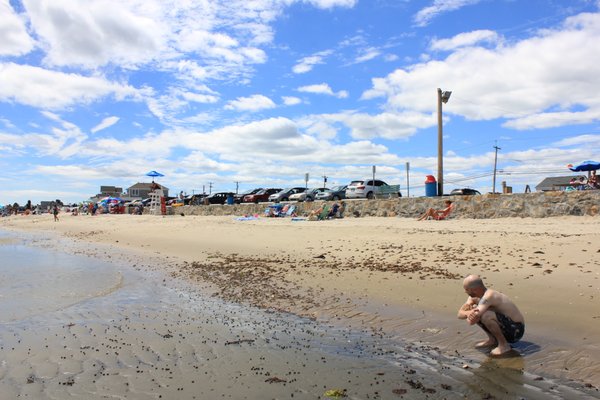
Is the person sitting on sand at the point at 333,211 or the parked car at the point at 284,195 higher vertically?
the parked car at the point at 284,195

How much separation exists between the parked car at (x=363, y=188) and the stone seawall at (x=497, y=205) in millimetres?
4785

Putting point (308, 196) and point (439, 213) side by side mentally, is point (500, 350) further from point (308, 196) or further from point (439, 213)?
point (308, 196)

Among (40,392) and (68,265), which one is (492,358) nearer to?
(40,392)

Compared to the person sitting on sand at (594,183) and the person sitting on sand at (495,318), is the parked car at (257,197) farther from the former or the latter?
the person sitting on sand at (495,318)

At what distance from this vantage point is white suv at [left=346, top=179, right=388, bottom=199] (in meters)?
30.3

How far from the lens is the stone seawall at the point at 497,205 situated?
16.4m

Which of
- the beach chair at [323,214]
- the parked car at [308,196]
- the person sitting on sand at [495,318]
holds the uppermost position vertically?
the parked car at [308,196]

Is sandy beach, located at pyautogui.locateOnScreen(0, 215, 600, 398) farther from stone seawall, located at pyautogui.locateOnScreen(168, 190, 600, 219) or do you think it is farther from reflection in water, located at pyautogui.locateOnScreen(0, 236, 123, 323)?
reflection in water, located at pyautogui.locateOnScreen(0, 236, 123, 323)

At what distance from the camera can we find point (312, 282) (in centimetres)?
909

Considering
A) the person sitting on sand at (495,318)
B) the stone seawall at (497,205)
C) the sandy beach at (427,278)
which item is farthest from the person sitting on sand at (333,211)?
the person sitting on sand at (495,318)

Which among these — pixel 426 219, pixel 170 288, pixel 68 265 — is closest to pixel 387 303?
pixel 170 288

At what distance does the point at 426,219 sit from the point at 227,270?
11316mm

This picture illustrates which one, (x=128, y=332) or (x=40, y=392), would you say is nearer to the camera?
(x=40, y=392)

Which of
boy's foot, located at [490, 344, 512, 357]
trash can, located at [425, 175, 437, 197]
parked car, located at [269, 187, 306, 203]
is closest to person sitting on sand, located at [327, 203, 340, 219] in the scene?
trash can, located at [425, 175, 437, 197]
